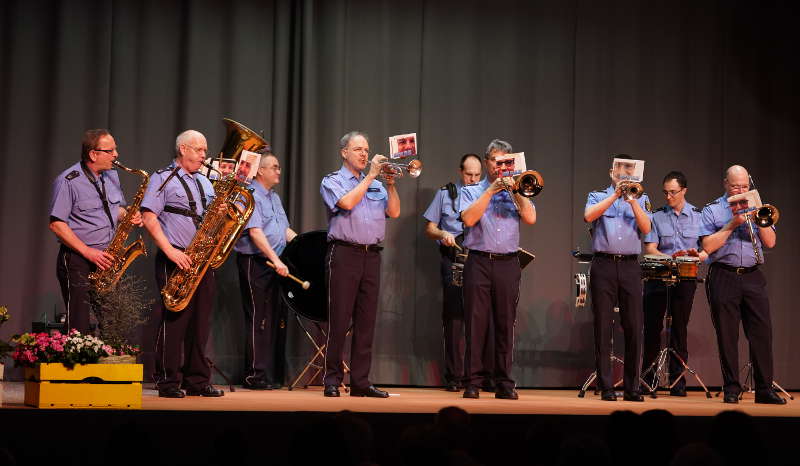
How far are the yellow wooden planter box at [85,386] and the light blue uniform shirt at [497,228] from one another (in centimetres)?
255

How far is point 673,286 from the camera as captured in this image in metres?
7.80

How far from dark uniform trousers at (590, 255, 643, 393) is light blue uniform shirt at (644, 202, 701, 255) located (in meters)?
1.44

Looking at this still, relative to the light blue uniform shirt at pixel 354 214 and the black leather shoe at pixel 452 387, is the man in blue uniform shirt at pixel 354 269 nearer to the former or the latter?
Result: the light blue uniform shirt at pixel 354 214

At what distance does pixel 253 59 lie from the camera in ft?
26.0

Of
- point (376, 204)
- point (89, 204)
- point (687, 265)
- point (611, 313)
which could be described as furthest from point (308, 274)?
point (687, 265)

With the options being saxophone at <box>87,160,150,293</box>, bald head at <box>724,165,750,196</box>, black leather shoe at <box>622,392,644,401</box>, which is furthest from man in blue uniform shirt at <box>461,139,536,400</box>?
saxophone at <box>87,160,150,293</box>

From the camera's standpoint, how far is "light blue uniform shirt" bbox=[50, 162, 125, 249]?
557 cm

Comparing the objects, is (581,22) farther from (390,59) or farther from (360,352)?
(360,352)

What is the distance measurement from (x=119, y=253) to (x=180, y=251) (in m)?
0.42

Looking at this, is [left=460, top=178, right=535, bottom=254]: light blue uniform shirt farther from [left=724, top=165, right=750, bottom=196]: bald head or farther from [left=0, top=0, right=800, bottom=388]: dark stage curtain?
[left=0, top=0, right=800, bottom=388]: dark stage curtain

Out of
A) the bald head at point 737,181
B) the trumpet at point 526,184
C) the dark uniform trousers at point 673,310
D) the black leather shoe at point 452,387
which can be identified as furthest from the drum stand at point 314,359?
the bald head at point 737,181

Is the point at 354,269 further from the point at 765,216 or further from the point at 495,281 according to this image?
the point at 765,216

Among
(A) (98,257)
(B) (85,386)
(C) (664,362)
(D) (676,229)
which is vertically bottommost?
(C) (664,362)

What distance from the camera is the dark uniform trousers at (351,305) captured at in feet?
20.3
